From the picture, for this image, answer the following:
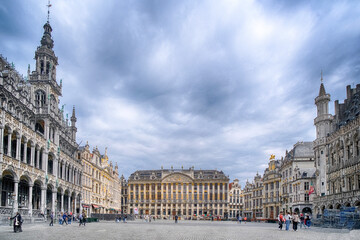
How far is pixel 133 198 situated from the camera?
140 metres

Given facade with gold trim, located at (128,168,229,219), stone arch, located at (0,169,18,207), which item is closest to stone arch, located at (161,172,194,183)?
facade with gold trim, located at (128,168,229,219)

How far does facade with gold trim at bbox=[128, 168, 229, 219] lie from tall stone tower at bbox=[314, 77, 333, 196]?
264 ft

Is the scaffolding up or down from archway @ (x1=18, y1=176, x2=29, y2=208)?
down

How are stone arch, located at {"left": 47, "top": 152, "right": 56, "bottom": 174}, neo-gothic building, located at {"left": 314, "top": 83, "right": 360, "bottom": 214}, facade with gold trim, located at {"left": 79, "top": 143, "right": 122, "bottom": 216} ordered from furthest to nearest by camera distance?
facade with gold trim, located at {"left": 79, "top": 143, "right": 122, "bottom": 216}, stone arch, located at {"left": 47, "top": 152, "right": 56, "bottom": 174}, neo-gothic building, located at {"left": 314, "top": 83, "right": 360, "bottom": 214}

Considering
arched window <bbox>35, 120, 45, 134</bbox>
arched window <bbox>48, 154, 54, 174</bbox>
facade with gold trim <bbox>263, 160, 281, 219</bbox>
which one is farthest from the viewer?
facade with gold trim <bbox>263, 160, 281, 219</bbox>

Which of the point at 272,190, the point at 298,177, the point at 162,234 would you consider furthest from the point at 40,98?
→ the point at 272,190

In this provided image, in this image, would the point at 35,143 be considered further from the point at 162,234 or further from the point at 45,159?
the point at 162,234

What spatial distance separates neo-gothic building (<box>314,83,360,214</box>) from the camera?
42500 millimetres

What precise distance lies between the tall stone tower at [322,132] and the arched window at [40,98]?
138 feet

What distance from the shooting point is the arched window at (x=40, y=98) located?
48.6 meters

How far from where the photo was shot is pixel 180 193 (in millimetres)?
137750

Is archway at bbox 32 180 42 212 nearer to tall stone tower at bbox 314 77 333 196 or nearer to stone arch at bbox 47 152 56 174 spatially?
stone arch at bbox 47 152 56 174

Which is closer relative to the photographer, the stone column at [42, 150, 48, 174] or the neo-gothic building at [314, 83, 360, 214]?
the neo-gothic building at [314, 83, 360, 214]

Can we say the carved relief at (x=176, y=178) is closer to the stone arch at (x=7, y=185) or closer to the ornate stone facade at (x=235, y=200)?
the ornate stone facade at (x=235, y=200)
